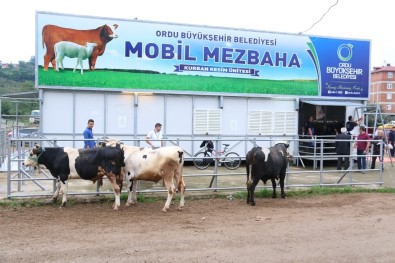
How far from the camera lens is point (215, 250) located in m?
6.03

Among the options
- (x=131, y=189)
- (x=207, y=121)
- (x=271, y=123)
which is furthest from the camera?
(x=271, y=123)

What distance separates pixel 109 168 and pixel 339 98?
11973 mm

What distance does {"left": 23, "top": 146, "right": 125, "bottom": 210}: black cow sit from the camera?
27.9 ft

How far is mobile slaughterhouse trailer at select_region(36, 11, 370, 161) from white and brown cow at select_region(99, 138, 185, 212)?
187 inches

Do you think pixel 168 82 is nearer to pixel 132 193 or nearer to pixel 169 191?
pixel 132 193

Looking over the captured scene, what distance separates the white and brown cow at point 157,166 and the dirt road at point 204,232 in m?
0.46

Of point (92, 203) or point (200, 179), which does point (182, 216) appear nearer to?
point (92, 203)

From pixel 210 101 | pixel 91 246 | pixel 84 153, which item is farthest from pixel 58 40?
pixel 91 246

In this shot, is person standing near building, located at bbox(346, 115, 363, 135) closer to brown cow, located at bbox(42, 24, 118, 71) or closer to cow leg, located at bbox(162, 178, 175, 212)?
brown cow, located at bbox(42, 24, 118, 71)

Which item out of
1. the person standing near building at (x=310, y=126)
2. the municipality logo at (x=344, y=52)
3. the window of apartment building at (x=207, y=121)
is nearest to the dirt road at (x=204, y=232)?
the window of apartment building at (x=207, y=121)

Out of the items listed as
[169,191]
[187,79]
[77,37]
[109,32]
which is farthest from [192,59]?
[169,191]

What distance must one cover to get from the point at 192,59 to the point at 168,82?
49.9 inches

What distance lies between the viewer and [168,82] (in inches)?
A: 598

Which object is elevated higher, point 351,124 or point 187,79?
point 187,79
